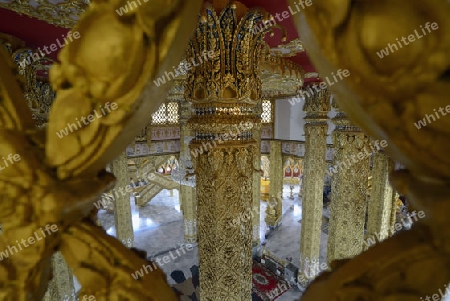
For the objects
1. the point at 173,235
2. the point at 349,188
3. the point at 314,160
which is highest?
the point at 314,160

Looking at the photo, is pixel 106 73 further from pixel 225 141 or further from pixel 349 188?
pixel 349 188

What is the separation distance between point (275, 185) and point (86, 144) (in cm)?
847

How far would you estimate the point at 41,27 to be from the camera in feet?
7.48

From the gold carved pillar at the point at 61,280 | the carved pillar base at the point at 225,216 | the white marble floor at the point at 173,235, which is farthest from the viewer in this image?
the white marble floor at the point at 173,235

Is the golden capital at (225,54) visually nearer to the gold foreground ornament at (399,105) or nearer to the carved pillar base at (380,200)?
the gold foreground ornament at (399,105)

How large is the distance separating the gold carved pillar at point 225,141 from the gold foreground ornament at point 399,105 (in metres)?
1.20

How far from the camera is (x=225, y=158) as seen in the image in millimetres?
1694

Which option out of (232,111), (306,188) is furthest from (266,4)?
(306,188)

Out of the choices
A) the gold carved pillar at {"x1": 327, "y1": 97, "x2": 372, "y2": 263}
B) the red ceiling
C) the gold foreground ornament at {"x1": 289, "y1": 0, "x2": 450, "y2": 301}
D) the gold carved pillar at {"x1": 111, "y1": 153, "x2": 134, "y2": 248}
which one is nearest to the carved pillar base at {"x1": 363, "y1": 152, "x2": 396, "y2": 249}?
the gold carved pillar at {"x1": 327, "y1": 97, "x2": 372, "y2": 263}

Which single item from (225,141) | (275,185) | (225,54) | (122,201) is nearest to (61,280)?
(122,201)

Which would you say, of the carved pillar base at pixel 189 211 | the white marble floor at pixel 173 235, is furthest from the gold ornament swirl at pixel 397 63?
the carved pillar base at pixel 189 211

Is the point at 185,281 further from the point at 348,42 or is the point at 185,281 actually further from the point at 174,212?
the point at 348,42

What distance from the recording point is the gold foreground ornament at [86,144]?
433 mm

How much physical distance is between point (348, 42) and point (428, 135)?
0.65 ft
